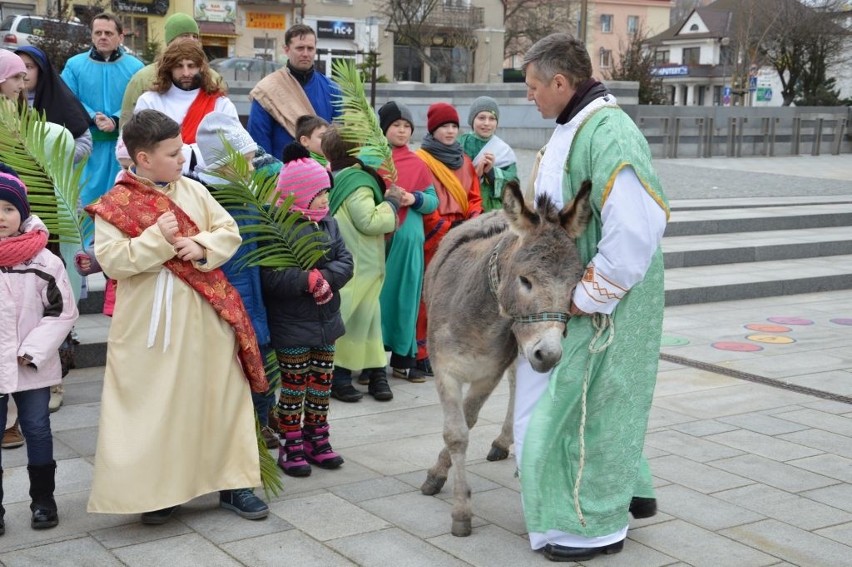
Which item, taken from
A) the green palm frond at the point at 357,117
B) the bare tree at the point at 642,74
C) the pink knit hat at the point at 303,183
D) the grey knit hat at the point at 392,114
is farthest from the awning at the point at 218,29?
the pink knit hat at the point at 303,183

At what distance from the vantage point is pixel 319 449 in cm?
569

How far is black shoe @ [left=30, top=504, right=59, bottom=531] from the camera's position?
473 cm

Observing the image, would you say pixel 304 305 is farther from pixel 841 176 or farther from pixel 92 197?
pixel 841 176

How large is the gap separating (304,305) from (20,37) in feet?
83.7

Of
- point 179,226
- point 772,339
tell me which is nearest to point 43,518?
point 179,226

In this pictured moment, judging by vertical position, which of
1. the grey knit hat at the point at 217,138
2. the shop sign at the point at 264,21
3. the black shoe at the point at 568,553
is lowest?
the black shoe at the point at 568,553

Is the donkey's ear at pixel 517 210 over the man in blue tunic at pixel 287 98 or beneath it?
beneath

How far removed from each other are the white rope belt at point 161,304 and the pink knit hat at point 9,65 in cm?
241

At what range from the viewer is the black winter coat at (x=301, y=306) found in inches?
211

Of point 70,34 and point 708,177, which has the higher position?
point 70,34

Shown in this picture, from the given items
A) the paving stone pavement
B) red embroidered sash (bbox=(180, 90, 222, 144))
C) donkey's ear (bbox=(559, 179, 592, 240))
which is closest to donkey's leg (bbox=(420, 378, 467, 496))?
the paving stone pavement

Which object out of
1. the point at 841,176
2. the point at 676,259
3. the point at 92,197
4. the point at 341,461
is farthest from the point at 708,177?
the point at 341,461

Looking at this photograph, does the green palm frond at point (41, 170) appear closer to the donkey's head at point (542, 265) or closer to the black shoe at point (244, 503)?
the black shoe at point (244, 503)

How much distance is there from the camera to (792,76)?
41.2 m
